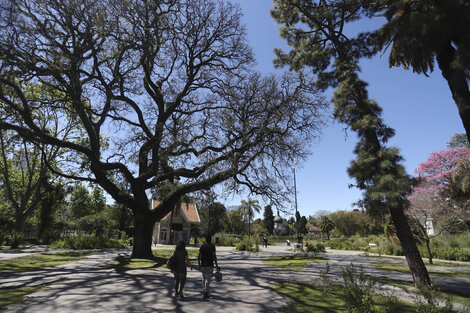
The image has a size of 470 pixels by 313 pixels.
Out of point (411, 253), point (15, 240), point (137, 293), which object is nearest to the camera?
point (137, 293)

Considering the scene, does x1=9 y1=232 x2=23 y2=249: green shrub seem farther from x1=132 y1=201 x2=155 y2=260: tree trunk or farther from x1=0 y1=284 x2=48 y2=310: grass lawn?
x1=0 y1=284 x2=48 y2=310: grass lawn

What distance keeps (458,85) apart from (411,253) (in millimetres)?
6192

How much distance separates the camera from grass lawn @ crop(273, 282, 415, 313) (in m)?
6.32

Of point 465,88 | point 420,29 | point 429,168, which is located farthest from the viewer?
point 429,168

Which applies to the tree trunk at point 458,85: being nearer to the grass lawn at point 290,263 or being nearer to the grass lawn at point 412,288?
the grass lawn at point 412,288

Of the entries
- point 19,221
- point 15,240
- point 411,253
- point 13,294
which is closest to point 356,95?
point 411,253

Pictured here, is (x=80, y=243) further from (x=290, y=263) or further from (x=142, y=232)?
(x=290, y=263)

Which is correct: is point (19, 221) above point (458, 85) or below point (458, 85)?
below

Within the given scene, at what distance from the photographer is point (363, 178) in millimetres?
9133

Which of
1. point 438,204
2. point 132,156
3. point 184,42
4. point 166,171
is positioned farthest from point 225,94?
point 438,204

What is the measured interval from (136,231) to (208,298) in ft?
36.1

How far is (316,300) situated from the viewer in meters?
7.29

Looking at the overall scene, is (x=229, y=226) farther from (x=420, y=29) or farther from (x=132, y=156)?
(x=420, y=29)

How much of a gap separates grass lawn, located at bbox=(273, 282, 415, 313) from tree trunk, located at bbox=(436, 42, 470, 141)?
5.03 meters
